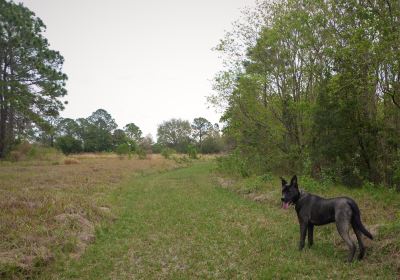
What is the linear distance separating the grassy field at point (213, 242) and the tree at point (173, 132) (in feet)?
357

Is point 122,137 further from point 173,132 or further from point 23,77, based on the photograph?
point 23,77

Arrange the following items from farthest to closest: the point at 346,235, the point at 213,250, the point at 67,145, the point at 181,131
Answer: the point at 181,131, the point at 67,145, the point at 213,250, the point at 346,235

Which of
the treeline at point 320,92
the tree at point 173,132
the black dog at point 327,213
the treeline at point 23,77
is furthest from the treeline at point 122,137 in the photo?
the black dog at point 327,213

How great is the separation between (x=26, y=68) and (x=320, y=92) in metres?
31.6

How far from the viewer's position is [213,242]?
981cm

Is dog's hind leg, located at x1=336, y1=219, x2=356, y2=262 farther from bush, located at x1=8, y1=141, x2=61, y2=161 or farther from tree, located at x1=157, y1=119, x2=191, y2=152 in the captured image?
tree, located at x1=157, y1=119, x2=191, y2=152

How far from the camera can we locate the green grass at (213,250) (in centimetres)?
743

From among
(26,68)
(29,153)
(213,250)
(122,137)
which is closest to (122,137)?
(122,137)

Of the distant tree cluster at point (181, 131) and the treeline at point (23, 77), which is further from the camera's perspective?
the distant tree cluster at point (181, 131)

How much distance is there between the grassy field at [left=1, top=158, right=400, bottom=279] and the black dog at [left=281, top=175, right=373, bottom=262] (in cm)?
51

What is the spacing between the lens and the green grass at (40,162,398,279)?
7.43 metres

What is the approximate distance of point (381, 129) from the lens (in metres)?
14.5

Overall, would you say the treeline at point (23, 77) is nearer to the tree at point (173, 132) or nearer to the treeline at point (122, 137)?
the treeline at point (122, 137)

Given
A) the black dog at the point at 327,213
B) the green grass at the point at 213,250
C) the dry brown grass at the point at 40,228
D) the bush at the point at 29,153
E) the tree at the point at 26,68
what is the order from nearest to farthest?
the green grass at the point at 213,250, the black dog at the point at 327,213, the dry brown grass at the point at 40,228, the tree at the point at 26,68, the bush at the point at 29,153
